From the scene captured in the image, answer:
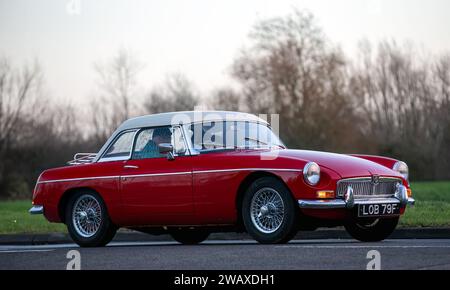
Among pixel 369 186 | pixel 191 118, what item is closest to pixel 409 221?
pixel 369 186

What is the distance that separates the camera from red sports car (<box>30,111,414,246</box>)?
31.6 ft

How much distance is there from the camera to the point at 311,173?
948 centimetres

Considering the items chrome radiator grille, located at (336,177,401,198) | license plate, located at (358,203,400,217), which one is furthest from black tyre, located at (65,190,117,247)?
license plate, located at (358,203,400,217)

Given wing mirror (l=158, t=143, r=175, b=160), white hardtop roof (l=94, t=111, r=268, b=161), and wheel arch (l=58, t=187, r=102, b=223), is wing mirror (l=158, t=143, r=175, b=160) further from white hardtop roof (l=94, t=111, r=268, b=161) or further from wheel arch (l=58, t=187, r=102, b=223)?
Result: wheel arch (l=58, t=187, r=102, b=223)

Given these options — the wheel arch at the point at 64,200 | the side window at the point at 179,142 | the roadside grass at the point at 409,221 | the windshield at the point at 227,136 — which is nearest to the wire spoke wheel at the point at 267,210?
the windshield at the point at 227,136

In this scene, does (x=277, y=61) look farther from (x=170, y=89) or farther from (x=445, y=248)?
(x=445, y=248)

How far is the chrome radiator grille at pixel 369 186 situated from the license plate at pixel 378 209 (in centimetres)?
15

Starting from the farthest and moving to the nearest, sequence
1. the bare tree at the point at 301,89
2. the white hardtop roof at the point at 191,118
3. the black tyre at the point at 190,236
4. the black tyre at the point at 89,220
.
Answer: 1. the bare tree at the point at 301,89
2. the black tyre at the point at 190,236
3. the black tyre at the point at 89,220
4. the white hardtop roof at the point at 191,118

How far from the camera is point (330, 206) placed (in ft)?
31.0

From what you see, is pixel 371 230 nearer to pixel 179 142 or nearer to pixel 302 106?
pixel 179 142

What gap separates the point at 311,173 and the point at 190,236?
3332 millimetres

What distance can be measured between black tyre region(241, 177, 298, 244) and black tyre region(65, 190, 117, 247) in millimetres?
2400

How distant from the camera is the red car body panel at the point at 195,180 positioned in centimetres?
964

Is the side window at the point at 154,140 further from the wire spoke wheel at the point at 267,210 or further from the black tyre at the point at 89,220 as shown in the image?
the wire spoke wheel at the point at 267,210
